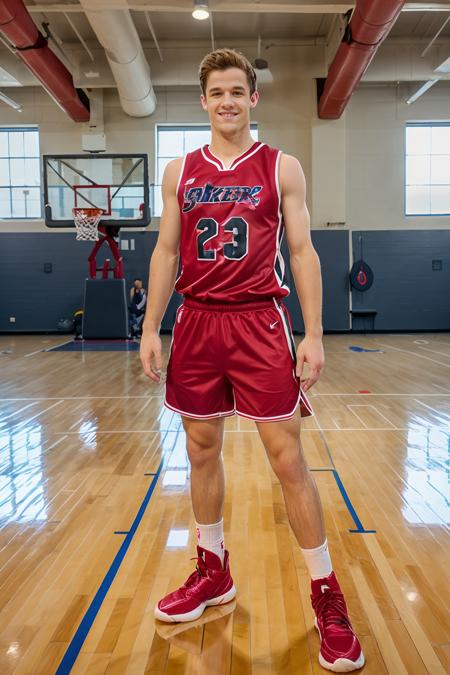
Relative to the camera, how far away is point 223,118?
1.56 meters

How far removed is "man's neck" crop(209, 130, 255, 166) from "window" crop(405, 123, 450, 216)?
11318 millimetres

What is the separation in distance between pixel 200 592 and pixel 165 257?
101 centimetres

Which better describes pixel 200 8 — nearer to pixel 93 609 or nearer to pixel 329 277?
pixel 329 277

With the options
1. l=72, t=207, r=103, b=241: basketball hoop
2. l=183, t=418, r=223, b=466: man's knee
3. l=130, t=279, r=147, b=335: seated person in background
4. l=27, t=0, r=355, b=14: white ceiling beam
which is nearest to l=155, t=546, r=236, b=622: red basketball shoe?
l=183, t=418, r=223, b=466: man's knee

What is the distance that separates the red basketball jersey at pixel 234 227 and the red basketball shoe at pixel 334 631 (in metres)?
0.82

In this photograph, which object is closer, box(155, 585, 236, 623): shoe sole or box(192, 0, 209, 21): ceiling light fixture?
box(155, 585, 236, 623): shoe sole

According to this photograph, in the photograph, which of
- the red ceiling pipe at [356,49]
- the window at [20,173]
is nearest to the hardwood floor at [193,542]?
the red ceiling pipe at [356,49]

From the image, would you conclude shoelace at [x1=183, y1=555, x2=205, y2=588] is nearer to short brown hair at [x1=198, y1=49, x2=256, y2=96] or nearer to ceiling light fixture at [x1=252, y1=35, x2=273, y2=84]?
short brown hair at [x1=198, y1=49, x2=256, y2=96]

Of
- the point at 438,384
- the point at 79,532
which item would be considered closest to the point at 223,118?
the point at 79,532

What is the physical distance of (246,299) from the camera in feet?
5.09

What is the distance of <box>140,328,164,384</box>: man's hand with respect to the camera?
1.67 m

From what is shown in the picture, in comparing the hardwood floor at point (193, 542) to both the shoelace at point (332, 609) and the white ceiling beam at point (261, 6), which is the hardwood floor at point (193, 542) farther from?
the white ceiling beam at point (261, 6)

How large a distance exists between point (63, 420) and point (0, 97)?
28.3ft

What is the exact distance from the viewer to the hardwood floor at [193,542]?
1.53m
